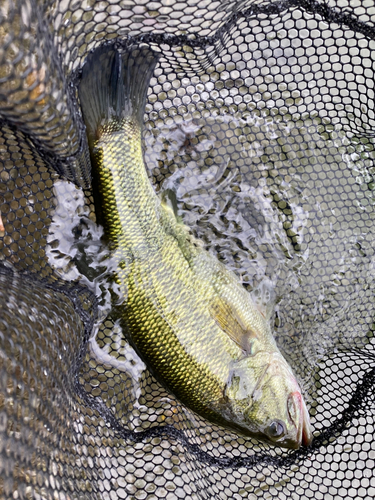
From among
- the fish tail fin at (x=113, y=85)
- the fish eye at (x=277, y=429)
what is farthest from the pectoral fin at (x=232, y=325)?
the fish tail fin at (x=113, y=85)

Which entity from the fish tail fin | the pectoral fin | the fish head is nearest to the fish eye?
the fish head

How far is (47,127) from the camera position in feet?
4.99

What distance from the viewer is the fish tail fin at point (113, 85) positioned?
5.88 feet

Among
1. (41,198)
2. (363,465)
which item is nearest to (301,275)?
(363,465)

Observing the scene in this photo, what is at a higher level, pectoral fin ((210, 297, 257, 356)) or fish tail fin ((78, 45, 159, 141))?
fish tail fin ((78, 45, 159, 141))

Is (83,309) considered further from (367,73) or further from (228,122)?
(367,73)

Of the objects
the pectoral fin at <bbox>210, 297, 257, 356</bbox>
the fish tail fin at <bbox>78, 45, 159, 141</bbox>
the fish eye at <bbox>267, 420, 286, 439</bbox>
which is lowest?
the fish eye at <bbox>267, 420, 286, 439</bbox>

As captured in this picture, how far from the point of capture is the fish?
182 cm

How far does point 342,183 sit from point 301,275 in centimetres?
56

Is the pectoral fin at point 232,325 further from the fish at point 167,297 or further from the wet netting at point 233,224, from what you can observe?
the wet netting at point 233,224

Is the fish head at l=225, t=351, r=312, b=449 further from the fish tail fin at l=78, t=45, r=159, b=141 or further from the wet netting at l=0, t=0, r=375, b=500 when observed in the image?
the fish tail fin at l=78, t=45, r=159, b=141

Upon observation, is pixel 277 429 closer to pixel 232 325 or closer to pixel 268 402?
pixel 268 402

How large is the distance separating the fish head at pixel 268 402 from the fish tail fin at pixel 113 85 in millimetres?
1242

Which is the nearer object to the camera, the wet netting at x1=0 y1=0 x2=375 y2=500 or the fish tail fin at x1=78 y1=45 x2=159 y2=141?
the fish tail fin at x1=78 y1=45 x2=159 y2=141
